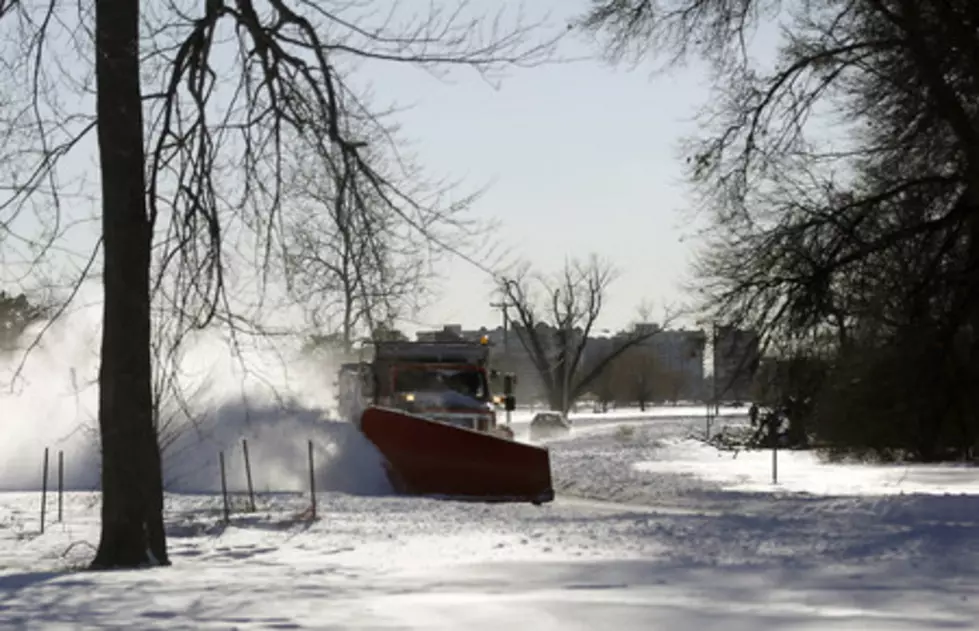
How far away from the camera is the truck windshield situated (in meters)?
29.3

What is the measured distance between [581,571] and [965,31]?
13.0 meters

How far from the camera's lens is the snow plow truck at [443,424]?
81.1 feet

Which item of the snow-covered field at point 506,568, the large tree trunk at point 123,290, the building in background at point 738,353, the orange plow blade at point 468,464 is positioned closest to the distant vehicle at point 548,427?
the building in background at point 738,353

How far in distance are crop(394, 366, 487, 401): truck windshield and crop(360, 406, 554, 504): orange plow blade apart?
3.27 metres

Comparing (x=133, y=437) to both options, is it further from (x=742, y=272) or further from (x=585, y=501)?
(x=585, y=501)

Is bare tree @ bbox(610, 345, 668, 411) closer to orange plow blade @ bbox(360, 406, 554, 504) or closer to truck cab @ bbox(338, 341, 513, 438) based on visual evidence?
truck cab @ bbox(338, 341, 513, 438)

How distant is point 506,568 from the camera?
1163 cm

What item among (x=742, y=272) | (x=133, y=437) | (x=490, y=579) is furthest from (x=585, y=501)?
(x=490, y=579)

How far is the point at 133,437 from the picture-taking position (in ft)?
45.1

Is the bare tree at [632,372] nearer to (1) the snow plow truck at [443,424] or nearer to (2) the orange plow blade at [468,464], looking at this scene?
(1) the snow plow truck at [443,424]

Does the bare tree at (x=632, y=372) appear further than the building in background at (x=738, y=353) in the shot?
Yes

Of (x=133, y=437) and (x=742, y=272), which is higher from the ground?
(x=742, y=272)

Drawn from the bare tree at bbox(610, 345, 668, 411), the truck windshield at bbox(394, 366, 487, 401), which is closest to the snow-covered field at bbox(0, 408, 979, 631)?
the truck windshield at bbox(394, 366, 487, 401)

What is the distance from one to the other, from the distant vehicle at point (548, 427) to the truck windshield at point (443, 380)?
4443cm
